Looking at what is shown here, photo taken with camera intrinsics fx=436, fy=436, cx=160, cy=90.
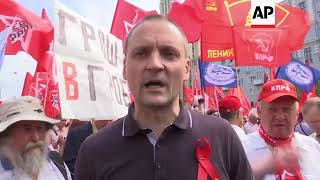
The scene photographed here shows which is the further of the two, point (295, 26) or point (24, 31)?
point (295, 26)

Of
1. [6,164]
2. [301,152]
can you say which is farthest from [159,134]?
[6,164]

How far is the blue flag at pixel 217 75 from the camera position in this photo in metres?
11.5

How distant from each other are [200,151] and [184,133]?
0.35ft

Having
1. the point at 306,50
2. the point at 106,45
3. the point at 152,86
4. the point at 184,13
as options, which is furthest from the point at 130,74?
the point at 306,50

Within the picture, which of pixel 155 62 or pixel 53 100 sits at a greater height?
pixel 155 62

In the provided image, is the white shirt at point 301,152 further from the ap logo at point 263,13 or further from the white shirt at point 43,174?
the ap logo at point 263,13

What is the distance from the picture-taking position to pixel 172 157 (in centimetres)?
171

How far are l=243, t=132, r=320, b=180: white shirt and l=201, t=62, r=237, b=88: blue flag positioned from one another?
26.5 feet

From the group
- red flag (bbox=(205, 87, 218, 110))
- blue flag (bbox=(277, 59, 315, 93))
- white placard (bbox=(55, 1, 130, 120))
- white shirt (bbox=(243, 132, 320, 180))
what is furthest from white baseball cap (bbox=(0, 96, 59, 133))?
red flag (bbox=(205, 87, 218, 110))

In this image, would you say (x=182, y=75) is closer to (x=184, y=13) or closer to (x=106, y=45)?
(x=106, y=45)

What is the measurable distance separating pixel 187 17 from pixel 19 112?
19.2 feet

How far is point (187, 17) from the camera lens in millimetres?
8758

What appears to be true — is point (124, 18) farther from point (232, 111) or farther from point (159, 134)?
point (159, 134)

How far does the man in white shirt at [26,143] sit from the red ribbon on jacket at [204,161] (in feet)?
6.29
